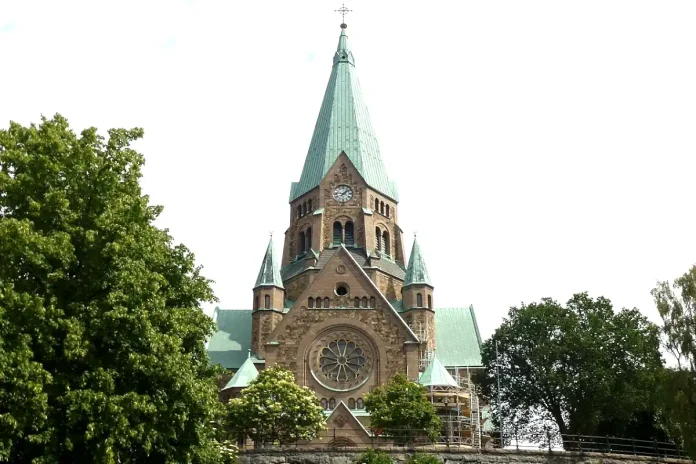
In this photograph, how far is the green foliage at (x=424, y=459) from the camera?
31.6 meters

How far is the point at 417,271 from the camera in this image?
60.4m

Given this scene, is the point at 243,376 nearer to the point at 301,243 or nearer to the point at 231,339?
the point at 231,339

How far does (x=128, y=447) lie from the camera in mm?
22516

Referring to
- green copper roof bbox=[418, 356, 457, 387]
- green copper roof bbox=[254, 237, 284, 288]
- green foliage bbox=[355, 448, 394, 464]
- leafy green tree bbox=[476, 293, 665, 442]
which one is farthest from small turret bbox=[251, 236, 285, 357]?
green foliage bbox=[355, 448, 394, 464]

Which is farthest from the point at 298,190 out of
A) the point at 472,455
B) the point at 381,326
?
the point at 472,455

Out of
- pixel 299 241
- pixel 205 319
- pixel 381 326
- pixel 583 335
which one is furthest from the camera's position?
pixel 299 241

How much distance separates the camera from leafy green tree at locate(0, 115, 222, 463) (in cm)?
2092

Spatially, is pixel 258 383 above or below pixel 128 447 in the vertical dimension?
above

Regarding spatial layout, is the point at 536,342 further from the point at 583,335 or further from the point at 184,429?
the point at 184,429

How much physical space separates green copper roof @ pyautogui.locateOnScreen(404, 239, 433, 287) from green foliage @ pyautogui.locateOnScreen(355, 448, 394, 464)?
28.2 metres

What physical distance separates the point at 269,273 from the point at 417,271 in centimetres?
1117

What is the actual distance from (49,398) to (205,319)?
5177 millimetres

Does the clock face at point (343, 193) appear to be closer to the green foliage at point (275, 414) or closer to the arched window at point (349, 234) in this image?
the arched window at point (349, 234)

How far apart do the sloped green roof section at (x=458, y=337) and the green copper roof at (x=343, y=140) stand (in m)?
11.4
